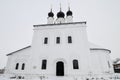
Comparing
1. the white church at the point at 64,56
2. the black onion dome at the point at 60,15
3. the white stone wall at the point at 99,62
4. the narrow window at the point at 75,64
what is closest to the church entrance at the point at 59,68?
the white church at the point at 64,56

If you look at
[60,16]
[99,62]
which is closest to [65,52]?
[99,62]

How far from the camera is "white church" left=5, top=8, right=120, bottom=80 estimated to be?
13719mm

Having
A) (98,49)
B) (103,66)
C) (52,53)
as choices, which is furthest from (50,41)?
(103,66)

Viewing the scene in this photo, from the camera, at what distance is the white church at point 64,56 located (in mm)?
13719

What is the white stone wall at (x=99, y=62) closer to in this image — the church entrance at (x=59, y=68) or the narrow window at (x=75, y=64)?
the narrow window at (x=75, y=64)

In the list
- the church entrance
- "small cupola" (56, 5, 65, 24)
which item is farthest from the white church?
"small cupola" (56, 5, 65, 24)

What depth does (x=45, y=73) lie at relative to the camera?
1402 centimetres

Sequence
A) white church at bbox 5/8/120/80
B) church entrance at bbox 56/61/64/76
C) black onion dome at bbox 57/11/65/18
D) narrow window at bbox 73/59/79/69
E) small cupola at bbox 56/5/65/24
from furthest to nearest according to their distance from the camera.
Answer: black onion dome at bbox 57/11/65/18 < small cupola at bbox 56/5/65/24 < church entrance at bbox 56/61/64/76 < narrow window at bbox 73/59/79/69 < white church at bbox 5/8/120/80

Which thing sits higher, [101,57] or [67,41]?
[67,41]

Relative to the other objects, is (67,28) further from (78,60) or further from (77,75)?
(77,75)

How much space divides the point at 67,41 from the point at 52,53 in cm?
317

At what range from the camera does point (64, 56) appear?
14523 mm

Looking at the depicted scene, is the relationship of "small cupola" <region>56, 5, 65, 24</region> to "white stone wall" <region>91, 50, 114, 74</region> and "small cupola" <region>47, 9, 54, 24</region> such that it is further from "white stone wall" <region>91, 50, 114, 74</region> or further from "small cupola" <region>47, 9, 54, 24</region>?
"white stone wall" <region>91, 50, 114, 74</region>

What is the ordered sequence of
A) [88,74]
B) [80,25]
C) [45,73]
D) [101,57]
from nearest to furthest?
[88,74]
[45,73]
[80,25]
[101,57]
